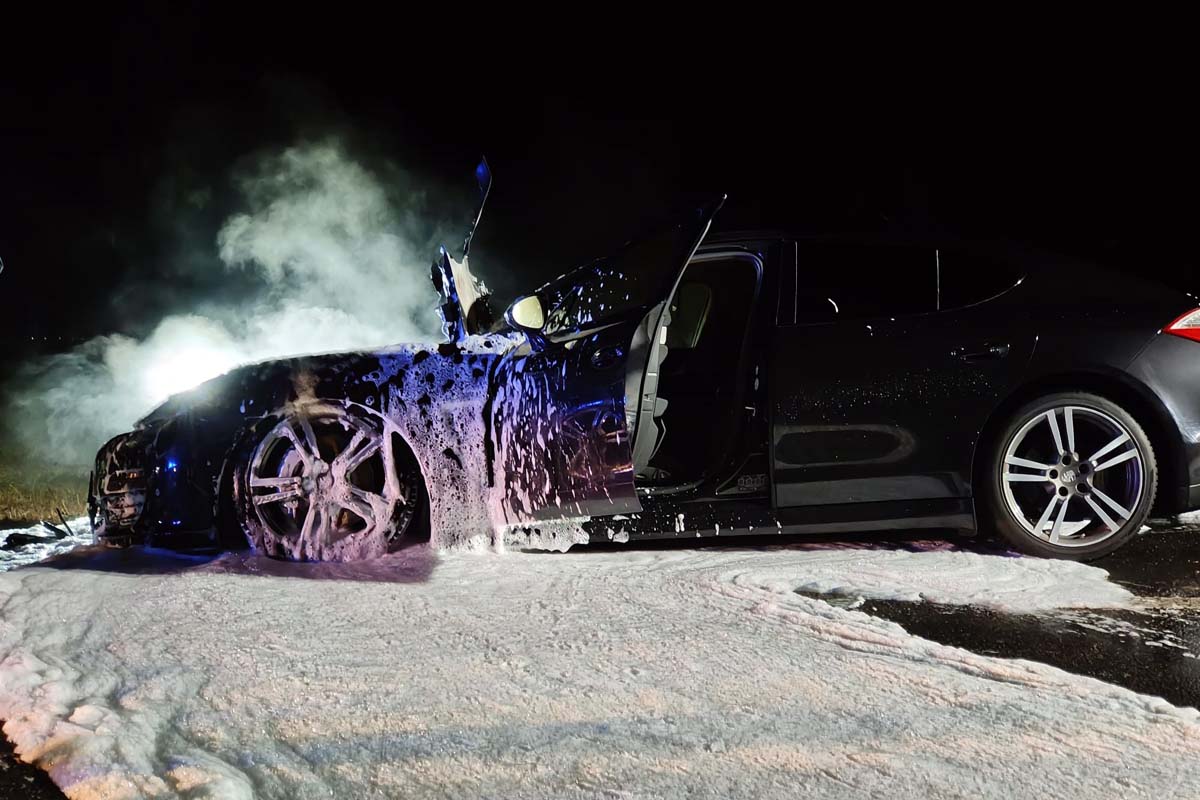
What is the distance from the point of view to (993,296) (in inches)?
154

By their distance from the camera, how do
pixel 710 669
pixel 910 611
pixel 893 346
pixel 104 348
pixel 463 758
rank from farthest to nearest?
1. pixel 104 348
2. pixel 893 346
3. pixel 910 611
4. pixel 710 669
5. pixel 463 758

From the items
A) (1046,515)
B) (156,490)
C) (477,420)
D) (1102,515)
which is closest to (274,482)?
(156,490)

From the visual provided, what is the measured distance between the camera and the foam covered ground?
1837 mm

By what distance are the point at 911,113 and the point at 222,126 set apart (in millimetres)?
12743

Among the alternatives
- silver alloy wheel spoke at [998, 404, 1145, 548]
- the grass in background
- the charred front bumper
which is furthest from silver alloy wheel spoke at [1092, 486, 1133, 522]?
the grass in background

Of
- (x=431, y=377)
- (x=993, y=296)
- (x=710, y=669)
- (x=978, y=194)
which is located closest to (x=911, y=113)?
(x=978, y=194)

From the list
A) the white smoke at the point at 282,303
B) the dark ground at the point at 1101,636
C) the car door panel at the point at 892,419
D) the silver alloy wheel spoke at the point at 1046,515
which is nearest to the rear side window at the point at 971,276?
the car door panel at the point at 892,419

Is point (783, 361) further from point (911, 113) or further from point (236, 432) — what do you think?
point (911, 113)

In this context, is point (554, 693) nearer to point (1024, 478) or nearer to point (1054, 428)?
point (1024, 478)

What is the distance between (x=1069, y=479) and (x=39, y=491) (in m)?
7.96

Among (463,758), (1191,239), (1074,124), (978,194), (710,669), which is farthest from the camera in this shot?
(978,194)

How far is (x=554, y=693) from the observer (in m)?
2.33

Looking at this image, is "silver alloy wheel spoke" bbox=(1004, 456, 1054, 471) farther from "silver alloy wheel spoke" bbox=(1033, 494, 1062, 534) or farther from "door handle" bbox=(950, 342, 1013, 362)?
"door handle" bbox=(950, 342, 1013, 362)

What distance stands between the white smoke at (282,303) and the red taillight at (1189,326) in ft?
31.0
